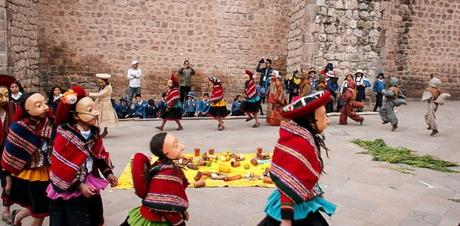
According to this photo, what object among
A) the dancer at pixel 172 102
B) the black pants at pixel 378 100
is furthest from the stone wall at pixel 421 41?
the dancer at pixel 172 102

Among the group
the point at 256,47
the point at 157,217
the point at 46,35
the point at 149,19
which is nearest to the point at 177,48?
the point at 149,19

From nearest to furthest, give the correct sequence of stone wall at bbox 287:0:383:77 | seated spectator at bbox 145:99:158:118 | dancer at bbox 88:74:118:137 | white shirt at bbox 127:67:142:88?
dancer at bbox 88:74:118:137
seated spectator at bbox 145:99:158:118
white shirt at bbox 127:67:142:88
stone wall at bbox 287:0:383:77

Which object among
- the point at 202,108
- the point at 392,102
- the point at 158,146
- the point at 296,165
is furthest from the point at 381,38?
the point at 158,146

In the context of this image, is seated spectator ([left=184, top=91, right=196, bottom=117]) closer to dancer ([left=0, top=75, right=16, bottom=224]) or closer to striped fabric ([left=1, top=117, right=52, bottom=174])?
dancer ([left=0, top=75, right=16, bottom=224])

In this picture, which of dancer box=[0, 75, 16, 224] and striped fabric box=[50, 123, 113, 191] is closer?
striped fabric box=[50, 123, 113, 191]

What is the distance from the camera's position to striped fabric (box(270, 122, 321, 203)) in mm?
2973

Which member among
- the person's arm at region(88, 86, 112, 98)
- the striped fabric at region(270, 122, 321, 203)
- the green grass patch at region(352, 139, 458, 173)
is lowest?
the green grass patch at region(352, 139, 458, 173)

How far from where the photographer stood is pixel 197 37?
16062 mm

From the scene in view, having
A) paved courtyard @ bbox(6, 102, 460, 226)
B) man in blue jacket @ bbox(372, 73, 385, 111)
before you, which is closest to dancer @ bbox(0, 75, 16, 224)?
paved courtyard @ bbox(6, 102, 460, 226)

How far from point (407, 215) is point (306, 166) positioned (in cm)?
273

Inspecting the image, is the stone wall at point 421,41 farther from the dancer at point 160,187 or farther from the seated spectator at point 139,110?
the dancer at point 160,187

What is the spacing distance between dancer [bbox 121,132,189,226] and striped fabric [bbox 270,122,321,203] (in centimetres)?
77

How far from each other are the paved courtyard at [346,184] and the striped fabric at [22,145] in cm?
116

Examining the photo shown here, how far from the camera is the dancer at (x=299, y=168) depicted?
298cm
